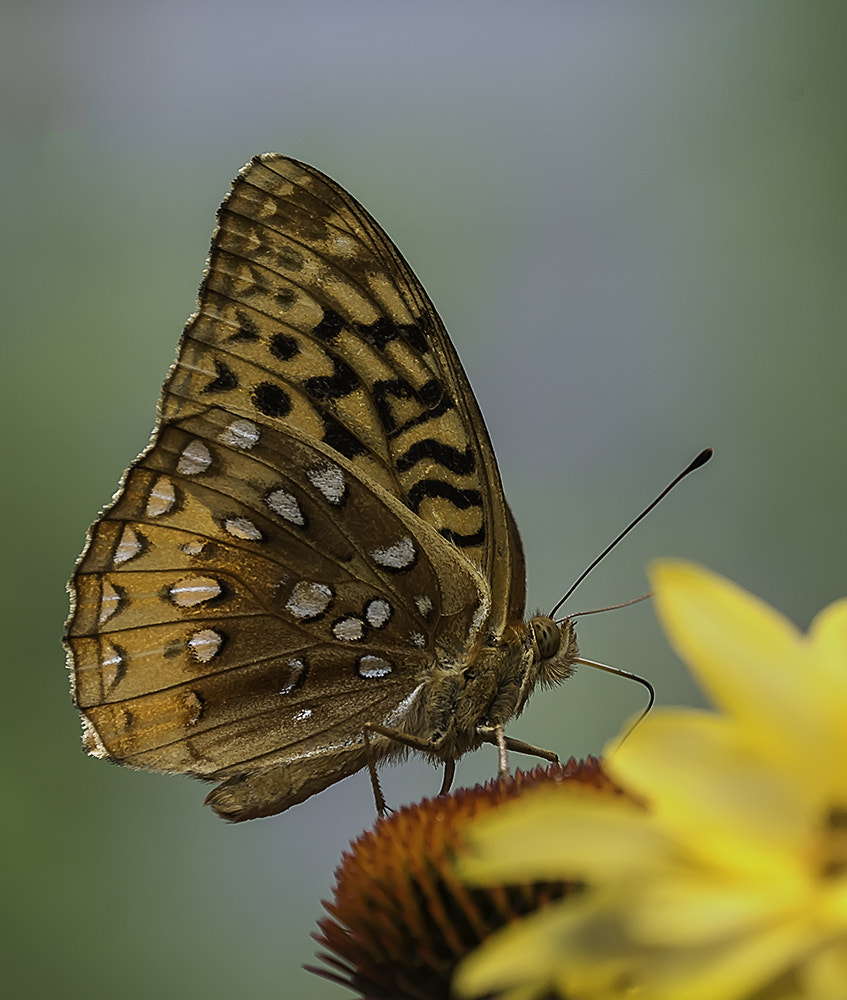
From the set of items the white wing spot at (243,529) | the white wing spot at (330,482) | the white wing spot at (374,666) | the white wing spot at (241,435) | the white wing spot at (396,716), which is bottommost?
the white wing spot at (396,716)

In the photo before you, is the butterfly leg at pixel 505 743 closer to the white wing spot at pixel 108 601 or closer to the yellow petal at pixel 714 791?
the white wing spot at pixel 108 601

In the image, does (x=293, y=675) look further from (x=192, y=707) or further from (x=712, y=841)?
(x=712, y=841)

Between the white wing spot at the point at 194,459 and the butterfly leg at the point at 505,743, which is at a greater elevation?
the white wing spot at the point at 194,459

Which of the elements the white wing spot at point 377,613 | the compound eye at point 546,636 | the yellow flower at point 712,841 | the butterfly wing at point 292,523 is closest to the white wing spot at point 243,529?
the butterfly wing at point 292,523

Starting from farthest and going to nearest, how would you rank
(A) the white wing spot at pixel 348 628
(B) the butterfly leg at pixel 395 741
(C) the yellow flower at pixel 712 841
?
(A) the white wing spot at pixel 348 628, (B) the butterfly leg at pixel 395 741, (C) the yellow flower at pixel 712 841

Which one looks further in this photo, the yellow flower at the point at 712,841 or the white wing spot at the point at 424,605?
the white wing spot at the point at 424,605

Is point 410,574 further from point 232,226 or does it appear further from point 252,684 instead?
point 232,226

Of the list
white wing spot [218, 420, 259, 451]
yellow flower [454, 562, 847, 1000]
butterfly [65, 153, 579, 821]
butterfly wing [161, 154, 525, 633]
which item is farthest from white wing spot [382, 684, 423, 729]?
yellow flower [454, 562, 847, 1000]
